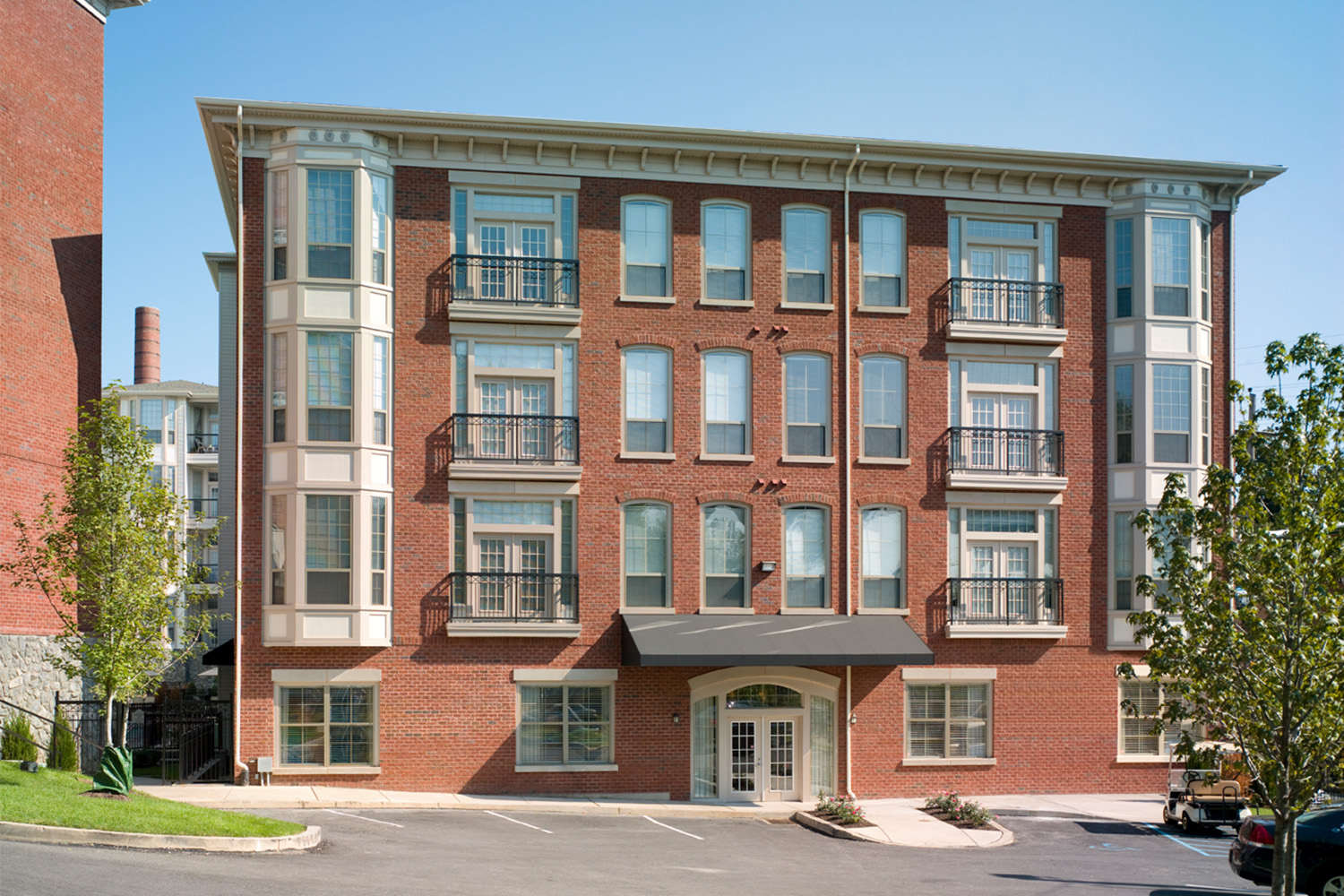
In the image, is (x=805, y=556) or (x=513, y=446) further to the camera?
(x=805, y=556)

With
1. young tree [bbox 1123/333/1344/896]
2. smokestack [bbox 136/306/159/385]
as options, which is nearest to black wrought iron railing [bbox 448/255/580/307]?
young tree [bbox 1123/333/1344/896]

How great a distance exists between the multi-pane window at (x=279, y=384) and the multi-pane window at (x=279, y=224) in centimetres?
137

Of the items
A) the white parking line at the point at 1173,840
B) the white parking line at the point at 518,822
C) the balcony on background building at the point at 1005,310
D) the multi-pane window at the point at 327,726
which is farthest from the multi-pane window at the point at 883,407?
the multi-pane window at the point at 327,726

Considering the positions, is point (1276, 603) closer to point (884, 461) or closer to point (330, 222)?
point (884, 461)

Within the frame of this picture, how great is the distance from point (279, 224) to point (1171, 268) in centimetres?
1986

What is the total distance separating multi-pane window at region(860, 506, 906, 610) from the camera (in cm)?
2792

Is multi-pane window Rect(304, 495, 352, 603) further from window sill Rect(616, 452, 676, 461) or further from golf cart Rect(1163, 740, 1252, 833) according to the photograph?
golf cart Rect(1163, 740, 1252, 833)

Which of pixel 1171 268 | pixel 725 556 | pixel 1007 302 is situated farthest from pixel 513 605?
pixel 1171 268

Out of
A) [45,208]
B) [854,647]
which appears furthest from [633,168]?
[45,208]

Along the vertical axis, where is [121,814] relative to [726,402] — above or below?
below

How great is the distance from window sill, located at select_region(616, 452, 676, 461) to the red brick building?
14 cm

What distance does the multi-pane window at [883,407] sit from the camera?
92.3 ft

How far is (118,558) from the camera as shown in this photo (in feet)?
71.9

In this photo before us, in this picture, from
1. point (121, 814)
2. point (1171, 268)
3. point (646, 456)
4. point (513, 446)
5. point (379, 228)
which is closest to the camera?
point (121, 814)
